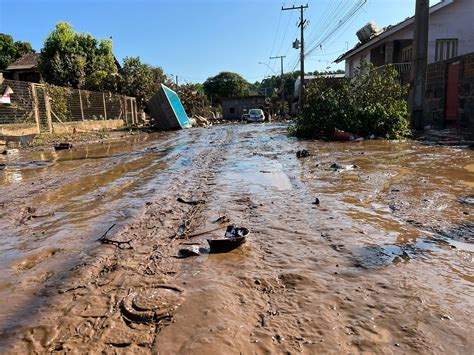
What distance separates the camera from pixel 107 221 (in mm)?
→ 4672

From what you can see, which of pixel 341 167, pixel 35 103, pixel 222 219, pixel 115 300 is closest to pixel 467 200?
pixel 341 167

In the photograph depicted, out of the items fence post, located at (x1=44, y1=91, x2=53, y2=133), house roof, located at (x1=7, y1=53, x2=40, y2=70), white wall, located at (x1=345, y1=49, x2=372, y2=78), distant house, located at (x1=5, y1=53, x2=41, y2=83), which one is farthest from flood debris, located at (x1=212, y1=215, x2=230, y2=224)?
distant house, located at (x1=5, y1=53, x2=41, y2=83)

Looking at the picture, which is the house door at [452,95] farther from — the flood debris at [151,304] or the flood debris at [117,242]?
the flood debris at [151,304]

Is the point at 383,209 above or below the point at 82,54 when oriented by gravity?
below

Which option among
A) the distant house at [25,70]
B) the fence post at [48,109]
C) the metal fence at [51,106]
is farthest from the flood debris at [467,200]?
the distant house at [25,70]

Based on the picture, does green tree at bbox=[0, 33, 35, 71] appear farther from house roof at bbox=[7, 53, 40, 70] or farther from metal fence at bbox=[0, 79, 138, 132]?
metal fence at bbox=[0, 79, 138, 132]

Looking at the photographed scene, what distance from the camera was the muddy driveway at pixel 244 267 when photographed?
7.65ft

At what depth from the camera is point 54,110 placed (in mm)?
19234

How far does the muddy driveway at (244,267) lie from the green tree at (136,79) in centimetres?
2682

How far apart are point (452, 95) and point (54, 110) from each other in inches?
697

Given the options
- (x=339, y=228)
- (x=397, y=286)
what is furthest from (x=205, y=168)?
(x=397, y=286)

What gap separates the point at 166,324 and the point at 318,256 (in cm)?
153

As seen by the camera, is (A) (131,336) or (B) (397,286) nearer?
(A) (131,336)

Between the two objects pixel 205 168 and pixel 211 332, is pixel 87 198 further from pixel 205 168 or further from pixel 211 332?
pixel 211 332
